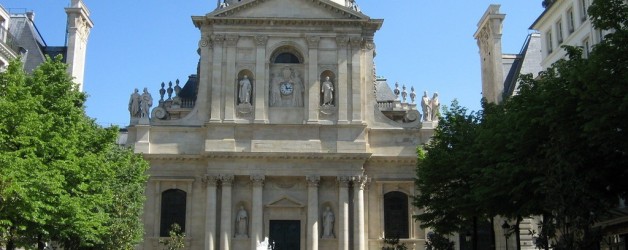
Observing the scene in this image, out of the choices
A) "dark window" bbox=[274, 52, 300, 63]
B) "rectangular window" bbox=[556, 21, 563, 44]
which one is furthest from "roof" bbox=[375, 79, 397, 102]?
"rectangular window" bbox=[556, 21, 563, 44]

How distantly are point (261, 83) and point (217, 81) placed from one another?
2655mm

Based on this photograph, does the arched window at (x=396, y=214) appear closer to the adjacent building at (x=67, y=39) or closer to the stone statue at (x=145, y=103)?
the stone statue at (x=145, y=103)

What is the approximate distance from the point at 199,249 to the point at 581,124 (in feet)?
89.6

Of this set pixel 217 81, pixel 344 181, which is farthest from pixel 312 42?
pixel 344 181

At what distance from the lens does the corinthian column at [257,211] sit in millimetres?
42688

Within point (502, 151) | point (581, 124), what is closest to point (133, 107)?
point (502, 151)

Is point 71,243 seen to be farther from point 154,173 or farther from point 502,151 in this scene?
point 502,151

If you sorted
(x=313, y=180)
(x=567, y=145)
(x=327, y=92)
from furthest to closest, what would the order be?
1. (x=327, y=92)
2. (x=313, y=180)
3. (x=567, y=145)

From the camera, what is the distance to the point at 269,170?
43.5 metres

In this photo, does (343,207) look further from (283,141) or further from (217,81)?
(217,81)

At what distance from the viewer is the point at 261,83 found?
4469 centimetres

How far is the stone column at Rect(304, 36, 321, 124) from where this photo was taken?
4447cm

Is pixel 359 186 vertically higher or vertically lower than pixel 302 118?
lower

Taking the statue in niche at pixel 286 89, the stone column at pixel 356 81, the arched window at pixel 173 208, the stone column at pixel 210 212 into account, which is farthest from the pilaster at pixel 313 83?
the arched window at pixel 173 208
